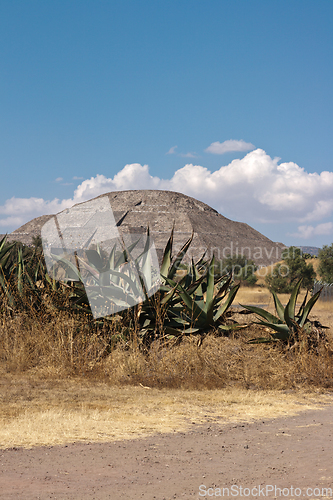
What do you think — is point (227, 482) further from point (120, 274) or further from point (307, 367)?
point (120, 274)

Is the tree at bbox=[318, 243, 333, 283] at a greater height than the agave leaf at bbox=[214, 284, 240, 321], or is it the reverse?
the tree at bbox=[318, 243, 333, 283]

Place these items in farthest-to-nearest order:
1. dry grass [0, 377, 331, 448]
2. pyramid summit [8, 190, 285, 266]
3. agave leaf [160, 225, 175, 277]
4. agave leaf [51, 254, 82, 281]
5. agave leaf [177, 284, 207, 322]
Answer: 1. pyramid summit [8, 190, 285, 266]
2. agave leaf [160, 225, 175, 277]
3. agave leaf [51, 254, 82, 281]
4. agave leaf [177, 284, 207, 322]
5. dry grass [0, 377, 331, 448]

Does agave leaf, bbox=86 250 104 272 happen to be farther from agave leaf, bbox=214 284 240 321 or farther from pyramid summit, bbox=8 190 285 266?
pyramid summit, bbox=8 190 285 266

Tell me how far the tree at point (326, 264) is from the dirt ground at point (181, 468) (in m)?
36.8

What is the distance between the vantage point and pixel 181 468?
10.7 ft

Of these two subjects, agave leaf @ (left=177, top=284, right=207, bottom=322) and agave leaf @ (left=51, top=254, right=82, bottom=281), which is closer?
agave leaf @ (left=177, top=284, right=207, bottom=322)

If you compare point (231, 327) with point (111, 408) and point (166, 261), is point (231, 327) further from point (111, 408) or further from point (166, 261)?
point (111, 408)

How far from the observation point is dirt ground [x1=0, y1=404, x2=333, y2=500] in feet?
9.34

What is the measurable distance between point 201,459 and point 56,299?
14.9 feet

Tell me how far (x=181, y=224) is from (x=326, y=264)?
8730 centimetres

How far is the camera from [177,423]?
178 inches

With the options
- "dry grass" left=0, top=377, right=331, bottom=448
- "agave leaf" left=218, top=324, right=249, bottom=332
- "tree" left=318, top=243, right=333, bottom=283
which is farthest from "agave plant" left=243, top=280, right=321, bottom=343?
"tree" left=318, top=243, right=333, bottom=283

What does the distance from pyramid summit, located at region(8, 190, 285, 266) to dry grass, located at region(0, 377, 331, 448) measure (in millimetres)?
97497

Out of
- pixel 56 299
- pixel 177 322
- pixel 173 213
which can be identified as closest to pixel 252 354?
A: pixel 177 322
